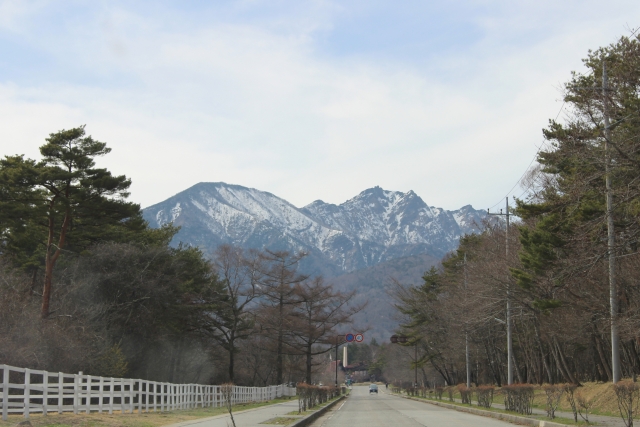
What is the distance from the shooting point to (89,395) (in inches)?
741

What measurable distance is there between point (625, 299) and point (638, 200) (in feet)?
40.9

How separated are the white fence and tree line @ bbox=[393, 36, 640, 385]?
14.2 metres

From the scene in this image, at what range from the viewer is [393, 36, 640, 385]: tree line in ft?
59.8

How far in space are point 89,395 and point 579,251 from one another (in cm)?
1483

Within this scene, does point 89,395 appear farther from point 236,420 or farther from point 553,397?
point 553,397

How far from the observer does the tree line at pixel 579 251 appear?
59.8 feet

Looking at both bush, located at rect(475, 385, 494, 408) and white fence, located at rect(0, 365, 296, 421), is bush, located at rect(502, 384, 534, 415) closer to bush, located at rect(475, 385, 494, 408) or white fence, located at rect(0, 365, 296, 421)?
bush, located at rect(475, 385, 494, 408)

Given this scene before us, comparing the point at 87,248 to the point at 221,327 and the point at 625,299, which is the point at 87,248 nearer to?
the point at 221,327

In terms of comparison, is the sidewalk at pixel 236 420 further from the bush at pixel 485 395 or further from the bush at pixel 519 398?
the bush at pixel 485 395

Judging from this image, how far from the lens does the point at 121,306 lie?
128 ft

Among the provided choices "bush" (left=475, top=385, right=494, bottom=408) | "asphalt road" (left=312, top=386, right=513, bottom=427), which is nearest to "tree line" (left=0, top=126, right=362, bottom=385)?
"asphalt road" (left=312, top=386, right=513, bottom=427)

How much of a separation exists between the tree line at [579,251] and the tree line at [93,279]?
1946cm

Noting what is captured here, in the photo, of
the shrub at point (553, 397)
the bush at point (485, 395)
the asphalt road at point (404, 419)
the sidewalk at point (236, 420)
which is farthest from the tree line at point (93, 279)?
the shrub at point (553, 397)

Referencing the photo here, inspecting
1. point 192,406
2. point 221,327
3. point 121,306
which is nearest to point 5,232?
point 121,306
